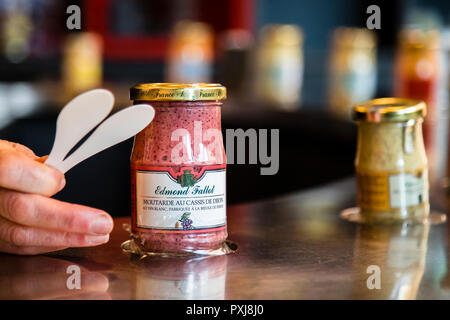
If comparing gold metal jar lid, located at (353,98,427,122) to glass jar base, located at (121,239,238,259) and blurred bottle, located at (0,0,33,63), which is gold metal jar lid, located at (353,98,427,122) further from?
blurred bottle, located at (0,0,33,63)

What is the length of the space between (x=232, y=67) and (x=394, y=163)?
2.46 m

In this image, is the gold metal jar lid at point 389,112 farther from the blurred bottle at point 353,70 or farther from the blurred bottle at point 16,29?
the blurred bottle at point 16,29

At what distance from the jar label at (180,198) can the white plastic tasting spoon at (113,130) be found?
1.6 inches

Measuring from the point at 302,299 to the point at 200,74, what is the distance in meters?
2.59

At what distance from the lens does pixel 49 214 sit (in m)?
0.68

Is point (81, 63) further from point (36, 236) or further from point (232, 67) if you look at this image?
point (36, 236)

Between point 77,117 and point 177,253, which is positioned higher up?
point 77,117

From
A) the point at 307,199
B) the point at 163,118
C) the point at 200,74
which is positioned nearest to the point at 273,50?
the point at 200,74

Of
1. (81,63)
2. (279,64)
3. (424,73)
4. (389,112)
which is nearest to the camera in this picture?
(389,112)

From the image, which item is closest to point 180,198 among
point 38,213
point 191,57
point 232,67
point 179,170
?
point 179,170

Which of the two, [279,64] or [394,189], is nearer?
[394,189]

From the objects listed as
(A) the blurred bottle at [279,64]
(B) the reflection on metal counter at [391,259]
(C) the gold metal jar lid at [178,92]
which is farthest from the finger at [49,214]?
(A) the blurred bottle at [279,64]

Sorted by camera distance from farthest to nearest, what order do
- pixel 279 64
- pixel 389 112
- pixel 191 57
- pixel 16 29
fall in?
pixel 16 29 → pixel 191 57 → pixel 279 64 → pixel 389 112

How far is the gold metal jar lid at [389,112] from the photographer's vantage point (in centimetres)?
89
